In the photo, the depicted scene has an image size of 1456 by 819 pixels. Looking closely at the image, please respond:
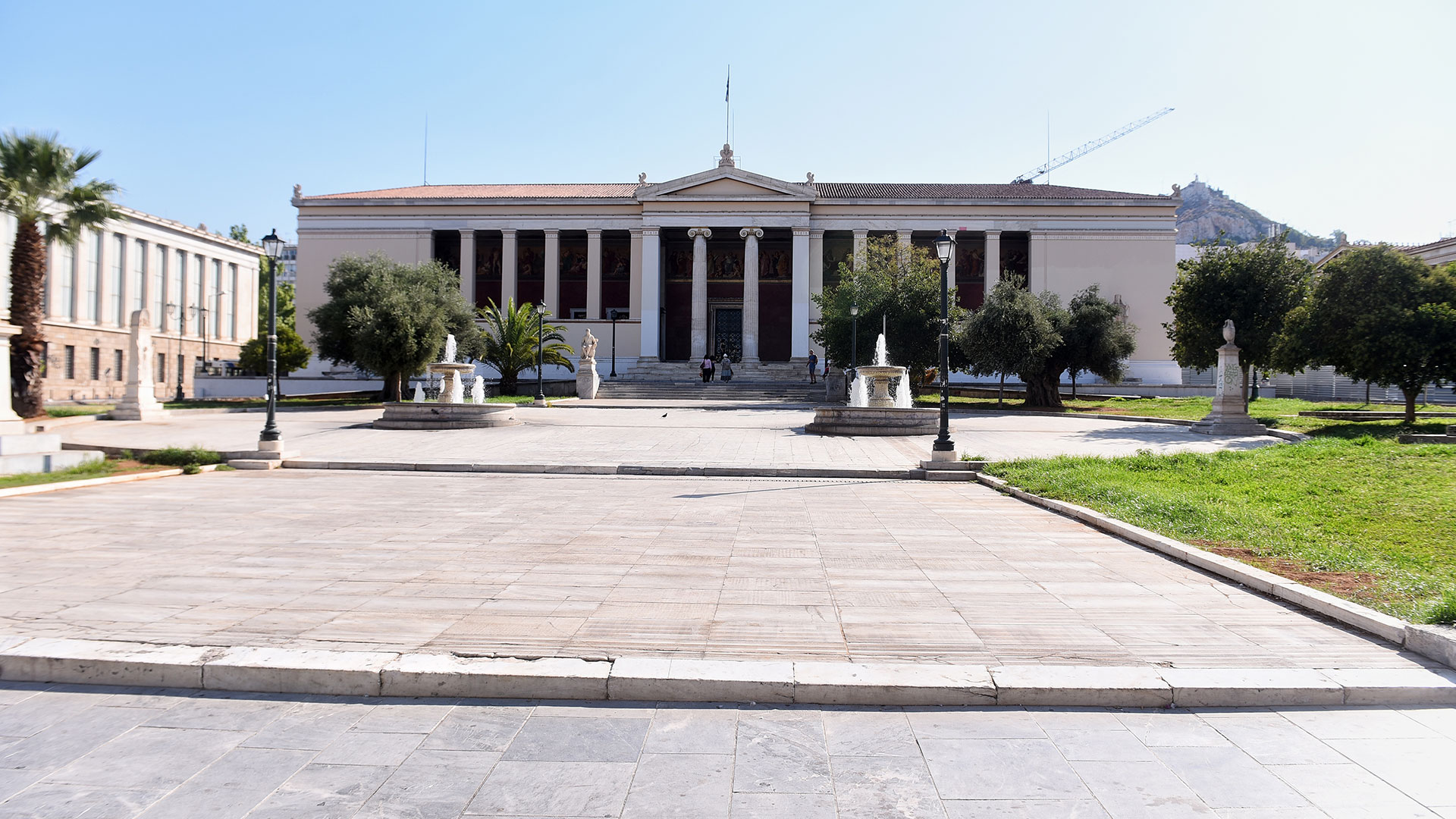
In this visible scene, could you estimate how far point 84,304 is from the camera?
167 feet

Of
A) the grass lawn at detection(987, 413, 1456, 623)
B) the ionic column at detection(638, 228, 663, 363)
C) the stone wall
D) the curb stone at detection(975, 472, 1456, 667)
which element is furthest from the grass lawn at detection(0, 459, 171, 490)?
the stone wall

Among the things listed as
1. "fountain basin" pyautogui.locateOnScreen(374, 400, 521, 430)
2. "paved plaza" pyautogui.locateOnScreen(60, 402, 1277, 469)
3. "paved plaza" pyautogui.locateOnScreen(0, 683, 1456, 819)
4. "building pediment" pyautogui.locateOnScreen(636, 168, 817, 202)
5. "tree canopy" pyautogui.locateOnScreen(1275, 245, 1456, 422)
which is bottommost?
"paved plaza" pyautogui.locateOnScreen(0, 683, 1456, 819)

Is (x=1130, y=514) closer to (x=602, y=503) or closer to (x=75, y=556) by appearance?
(x=602, y=503)

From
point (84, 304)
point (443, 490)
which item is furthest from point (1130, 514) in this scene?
point (84, 304)

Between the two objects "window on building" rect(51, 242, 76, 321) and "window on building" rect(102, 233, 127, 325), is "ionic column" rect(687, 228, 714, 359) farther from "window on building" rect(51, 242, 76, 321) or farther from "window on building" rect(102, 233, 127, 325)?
"window on building" rect(102, 233, 127, 325)

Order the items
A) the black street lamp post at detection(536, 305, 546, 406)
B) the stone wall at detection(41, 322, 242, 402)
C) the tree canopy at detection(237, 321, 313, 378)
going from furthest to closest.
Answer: the stone wall at detection(41, 322, 242, 402) → the tree canopy at detection(237, 321, 313, 378) → the black street lamp post at detection(536, 305, 546, 406)

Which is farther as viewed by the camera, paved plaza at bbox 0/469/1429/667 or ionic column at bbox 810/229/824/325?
ionic column at bbox 810/229/824/325

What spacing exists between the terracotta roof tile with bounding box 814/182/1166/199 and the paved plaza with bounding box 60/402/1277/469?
27325mm

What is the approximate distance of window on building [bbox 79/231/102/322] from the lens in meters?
50.6

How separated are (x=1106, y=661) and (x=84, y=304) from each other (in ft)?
208

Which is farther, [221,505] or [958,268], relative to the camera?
[958,268]

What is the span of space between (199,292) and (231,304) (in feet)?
11.5

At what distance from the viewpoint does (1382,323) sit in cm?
1852

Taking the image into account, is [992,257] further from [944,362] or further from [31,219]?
[31,219]
